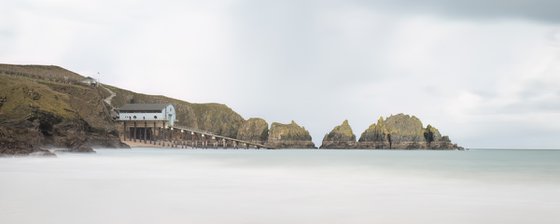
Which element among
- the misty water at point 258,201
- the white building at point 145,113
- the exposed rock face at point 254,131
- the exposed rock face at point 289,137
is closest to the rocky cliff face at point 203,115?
the exposed rock face at point 254,131

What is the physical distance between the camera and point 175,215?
1425 centimetres

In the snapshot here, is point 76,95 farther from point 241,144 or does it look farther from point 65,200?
point 65,200

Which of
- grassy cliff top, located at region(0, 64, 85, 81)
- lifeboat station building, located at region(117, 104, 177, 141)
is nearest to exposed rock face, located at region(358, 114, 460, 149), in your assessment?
lifeboat station building, located at region(117, 104, 177, 141)

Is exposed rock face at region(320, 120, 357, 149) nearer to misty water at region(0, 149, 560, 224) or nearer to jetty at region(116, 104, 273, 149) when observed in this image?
jetty at region(116, 104, 273, 149)

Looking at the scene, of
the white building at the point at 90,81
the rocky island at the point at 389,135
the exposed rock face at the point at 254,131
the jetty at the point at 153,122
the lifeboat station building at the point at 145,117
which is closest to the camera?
the jetty at the point at 153,122

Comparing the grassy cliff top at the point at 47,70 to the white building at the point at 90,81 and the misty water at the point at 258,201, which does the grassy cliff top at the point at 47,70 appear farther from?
the misty water at the point at 258,201

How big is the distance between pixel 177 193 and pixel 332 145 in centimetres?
12073

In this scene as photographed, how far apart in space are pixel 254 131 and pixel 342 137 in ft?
73.2

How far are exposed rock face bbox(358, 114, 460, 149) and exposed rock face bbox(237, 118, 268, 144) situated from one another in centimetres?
2461

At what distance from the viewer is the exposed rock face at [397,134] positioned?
13750cm

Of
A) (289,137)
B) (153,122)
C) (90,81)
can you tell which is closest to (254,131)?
(289,137)

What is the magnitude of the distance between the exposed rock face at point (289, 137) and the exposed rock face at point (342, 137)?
5.57 m

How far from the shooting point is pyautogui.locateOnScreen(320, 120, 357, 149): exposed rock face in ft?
448

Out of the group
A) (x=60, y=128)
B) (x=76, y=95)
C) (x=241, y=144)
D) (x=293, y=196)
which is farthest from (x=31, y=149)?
(x=241, y=144)
